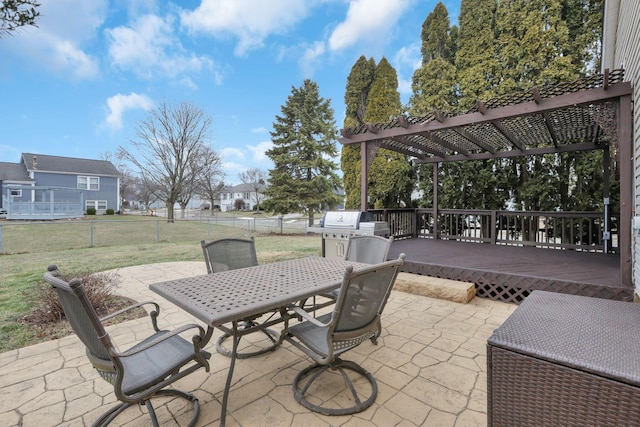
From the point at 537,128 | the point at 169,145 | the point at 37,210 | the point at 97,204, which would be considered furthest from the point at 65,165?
the point at 537,128

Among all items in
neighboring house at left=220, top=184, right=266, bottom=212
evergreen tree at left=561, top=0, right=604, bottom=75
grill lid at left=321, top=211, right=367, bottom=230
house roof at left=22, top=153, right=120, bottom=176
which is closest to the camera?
grill lid at left=321, top=211, right=367, bottom=230

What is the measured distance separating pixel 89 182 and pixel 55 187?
3.64 meters

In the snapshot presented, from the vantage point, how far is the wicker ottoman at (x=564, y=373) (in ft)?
3.12

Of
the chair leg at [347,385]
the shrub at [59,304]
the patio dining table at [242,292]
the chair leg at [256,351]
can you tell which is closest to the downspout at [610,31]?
the patio dining table at [242,292]

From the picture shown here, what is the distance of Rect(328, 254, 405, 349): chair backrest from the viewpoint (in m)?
1.67

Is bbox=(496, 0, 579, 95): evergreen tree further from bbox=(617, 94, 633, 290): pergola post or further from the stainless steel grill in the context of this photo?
the stainless steel grill

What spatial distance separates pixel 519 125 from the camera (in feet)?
16.7

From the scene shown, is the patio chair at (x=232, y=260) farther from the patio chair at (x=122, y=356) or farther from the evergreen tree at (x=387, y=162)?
the evergreen tree at (x=387, y=162)

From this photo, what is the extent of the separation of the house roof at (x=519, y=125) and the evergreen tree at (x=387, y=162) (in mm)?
1334

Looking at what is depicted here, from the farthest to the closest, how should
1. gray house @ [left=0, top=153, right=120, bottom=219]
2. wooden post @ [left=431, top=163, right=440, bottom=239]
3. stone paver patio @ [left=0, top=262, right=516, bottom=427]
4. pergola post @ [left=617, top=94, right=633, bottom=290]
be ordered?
gray house @ [left=0, top=153, right=120, bottom=219] < wooden post @ [left=431, top=163, right=440, bottom=239] < pergola post @ [left=617, top=94, right=633, bottom=290] < stone paver patio @ [left=0, top=262, right=516, bottom=427]

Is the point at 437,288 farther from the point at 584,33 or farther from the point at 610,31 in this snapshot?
the point at 584,33

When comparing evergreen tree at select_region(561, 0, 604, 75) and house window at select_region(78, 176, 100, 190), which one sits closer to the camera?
evergreen tree at select_region(561, 0, 604, 75)

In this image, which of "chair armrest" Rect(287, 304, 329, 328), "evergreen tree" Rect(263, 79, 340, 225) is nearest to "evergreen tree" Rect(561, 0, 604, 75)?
"chair armrest" Rect(287, 304, 329, 328)

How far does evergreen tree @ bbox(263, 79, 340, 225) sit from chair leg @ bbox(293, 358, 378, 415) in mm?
11960
